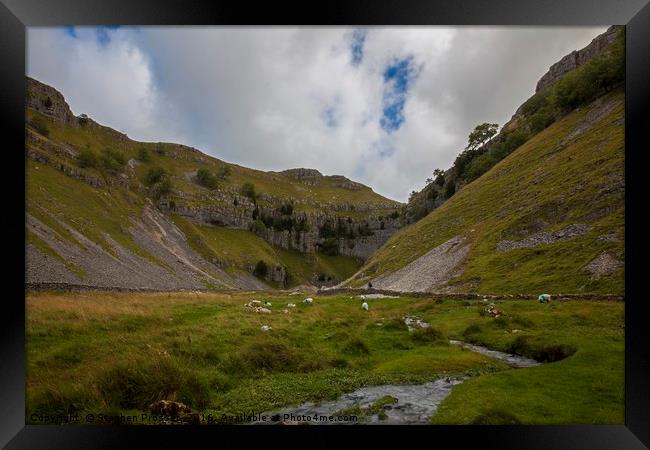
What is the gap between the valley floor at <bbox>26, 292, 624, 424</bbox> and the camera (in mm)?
10508

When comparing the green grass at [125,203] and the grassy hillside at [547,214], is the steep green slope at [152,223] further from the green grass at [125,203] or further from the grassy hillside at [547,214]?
the grassy hillside at [547,214]

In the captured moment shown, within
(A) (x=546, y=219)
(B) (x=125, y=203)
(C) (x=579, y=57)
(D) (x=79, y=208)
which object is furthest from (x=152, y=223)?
(C) (x=579, y=57)

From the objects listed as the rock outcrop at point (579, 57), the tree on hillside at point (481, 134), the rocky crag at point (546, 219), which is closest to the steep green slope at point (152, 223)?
the rocky crag at point (546, 219)

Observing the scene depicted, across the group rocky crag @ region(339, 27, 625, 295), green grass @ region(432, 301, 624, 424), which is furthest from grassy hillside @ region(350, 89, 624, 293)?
green grass @ region(432, 301, 624, 424)

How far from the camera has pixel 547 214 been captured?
138 feet

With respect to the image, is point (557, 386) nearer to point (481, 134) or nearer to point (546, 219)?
point (546, 219)

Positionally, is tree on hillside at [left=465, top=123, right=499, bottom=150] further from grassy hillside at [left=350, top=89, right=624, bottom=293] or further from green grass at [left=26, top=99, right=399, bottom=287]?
green grass at [left=26, top=99, right=399, bottom=287]

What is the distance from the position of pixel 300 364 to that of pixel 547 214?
1590 inches

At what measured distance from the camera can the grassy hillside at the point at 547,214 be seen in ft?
103

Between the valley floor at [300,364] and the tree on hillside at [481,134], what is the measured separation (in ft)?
292

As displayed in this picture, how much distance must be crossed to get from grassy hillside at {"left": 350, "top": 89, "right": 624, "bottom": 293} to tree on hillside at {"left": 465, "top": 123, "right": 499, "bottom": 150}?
30450mm

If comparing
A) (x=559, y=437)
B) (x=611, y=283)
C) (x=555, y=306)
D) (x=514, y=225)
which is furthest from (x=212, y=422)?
(x=514, y=225)

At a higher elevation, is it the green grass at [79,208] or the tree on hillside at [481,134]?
the tree on hillside at [481,134]

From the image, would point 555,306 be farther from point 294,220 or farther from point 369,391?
point 294,220
